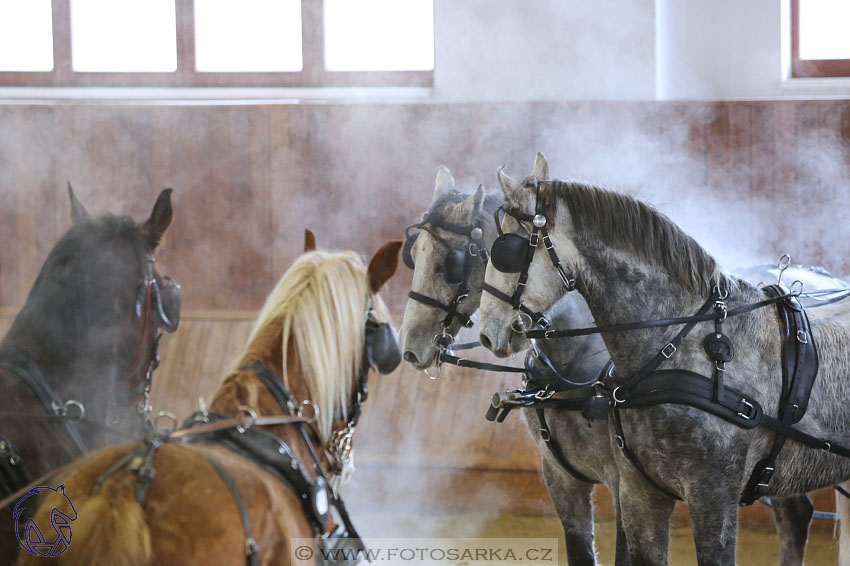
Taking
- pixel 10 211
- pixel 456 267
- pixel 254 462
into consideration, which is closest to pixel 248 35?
pixel 10 211

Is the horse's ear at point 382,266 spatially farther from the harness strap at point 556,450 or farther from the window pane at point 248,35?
the window pane at point 248,35

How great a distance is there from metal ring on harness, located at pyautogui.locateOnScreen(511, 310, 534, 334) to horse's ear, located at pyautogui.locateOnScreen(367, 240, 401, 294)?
0.31 m

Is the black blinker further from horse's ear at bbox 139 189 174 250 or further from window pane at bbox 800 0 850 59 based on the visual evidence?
window pane at bbox 800 0 850 59

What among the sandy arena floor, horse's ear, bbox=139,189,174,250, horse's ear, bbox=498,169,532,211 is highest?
horse's ear, bbox=498,169,532,211

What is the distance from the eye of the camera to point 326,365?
5.80 ft

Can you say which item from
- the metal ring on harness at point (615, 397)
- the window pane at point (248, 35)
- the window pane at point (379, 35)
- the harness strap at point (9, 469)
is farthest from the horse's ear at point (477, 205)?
the window pane at point (248, 35)

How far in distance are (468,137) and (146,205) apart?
1.97 m

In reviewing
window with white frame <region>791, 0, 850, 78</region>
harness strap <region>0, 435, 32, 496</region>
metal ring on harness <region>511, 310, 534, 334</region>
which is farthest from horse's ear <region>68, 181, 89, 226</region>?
window with white frame <region>791, 0, 850, 78</region>

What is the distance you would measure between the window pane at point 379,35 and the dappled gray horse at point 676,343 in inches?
133

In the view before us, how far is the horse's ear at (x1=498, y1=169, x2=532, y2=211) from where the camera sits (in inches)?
73.7

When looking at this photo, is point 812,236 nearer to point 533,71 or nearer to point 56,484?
point 533,71

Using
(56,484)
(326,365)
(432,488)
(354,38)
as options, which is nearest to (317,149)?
(354,38)

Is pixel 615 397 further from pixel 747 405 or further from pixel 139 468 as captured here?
pixel 139 468

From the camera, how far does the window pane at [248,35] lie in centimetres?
519
